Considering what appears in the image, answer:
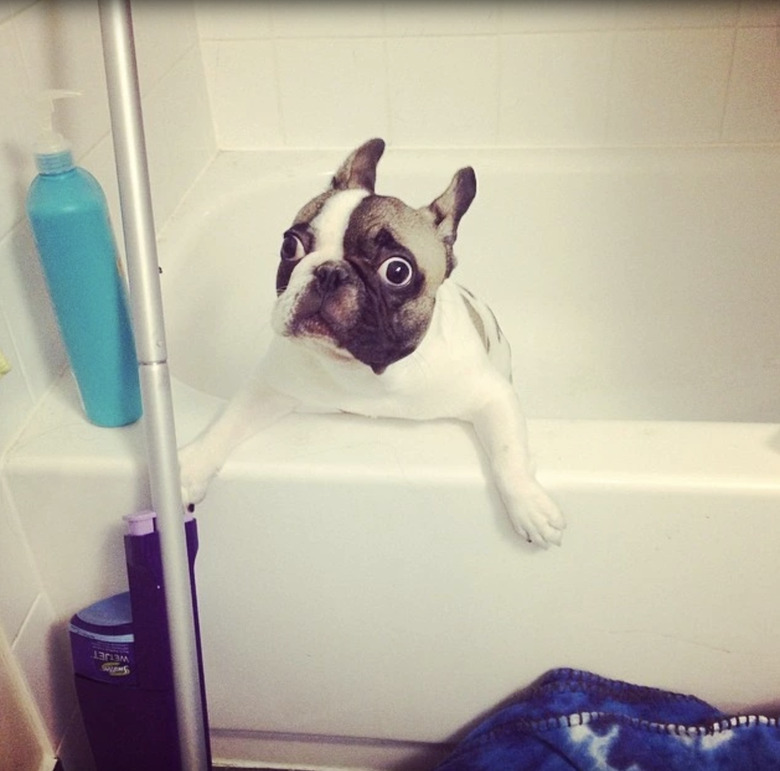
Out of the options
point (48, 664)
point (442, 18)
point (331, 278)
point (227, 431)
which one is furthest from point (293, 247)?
point (442, 18)

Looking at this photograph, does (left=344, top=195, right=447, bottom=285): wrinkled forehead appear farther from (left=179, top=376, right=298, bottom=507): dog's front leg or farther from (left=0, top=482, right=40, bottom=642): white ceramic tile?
(left=0, top=482, right=40, bottom=642): white ceramic tile

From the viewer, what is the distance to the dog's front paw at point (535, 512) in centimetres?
78

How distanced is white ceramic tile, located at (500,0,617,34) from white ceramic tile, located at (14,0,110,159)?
584 mm

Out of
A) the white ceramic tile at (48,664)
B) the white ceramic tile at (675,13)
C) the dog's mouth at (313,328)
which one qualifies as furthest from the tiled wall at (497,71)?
the white ceramic tile at (48,664)

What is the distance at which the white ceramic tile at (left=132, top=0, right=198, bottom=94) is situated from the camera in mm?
1193

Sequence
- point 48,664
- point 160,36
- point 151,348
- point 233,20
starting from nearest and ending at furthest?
point 151,348, point 48,664, point 160,36, point 233,20

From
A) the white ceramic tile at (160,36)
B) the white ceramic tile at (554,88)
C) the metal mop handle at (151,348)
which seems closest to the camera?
the metal mop handle at (151,348)

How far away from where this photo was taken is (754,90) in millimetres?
1305

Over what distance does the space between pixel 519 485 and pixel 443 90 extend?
0.79 m

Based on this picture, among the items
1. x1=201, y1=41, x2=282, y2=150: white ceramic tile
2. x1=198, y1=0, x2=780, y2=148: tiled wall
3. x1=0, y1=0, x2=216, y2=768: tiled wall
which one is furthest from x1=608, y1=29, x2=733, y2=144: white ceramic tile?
x1=0, y1=0, x2=216, y2=768: tiled wall

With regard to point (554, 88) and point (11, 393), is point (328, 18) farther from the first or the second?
point (11, 393)

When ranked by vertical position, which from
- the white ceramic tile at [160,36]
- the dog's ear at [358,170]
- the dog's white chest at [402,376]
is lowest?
the dog's white chest at [402,376]

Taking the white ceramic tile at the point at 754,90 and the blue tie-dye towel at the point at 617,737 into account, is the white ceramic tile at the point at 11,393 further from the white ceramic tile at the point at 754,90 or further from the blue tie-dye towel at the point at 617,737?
the white ceramic tile at the point at 754,90

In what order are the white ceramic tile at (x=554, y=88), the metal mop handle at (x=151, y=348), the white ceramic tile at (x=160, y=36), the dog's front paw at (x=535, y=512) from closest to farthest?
the metal mop handle at (x=151, y=348), the dog's front paw at (x=535, y=512), the white ceramic tile at (x=160, y=36), the white ceramic tile at (x=554, y=88)
